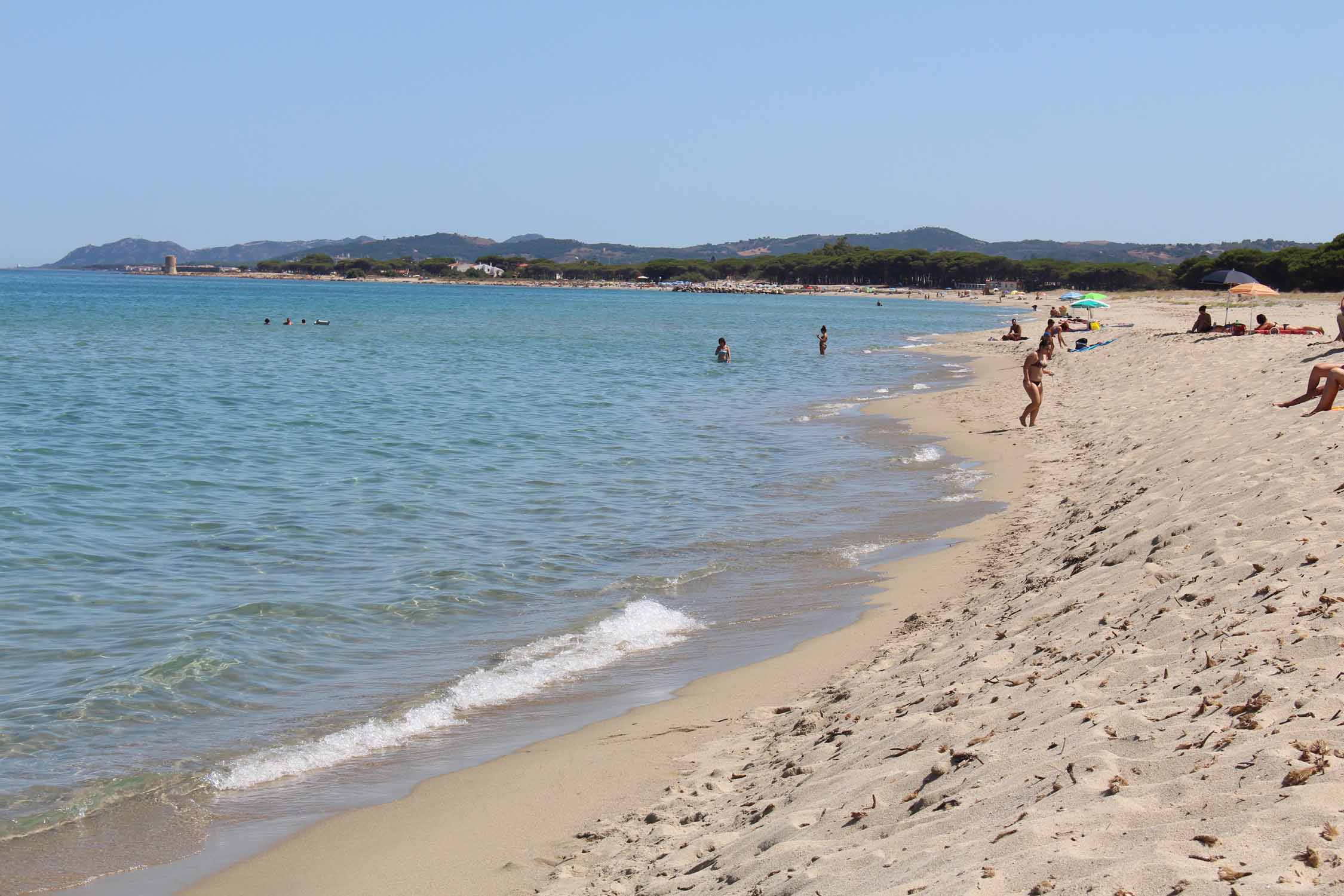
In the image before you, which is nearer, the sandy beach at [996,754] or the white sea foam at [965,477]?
the sandy beach at [996,754]

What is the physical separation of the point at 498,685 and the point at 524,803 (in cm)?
200

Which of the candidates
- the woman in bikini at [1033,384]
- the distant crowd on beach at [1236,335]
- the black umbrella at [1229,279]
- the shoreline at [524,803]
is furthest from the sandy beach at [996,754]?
the black umbrella at [1229,279]

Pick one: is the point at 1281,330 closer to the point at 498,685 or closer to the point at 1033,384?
the point at 1033,384

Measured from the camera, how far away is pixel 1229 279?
31672mm

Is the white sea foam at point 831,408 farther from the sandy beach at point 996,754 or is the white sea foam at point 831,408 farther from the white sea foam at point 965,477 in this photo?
the sandy beach at point 996,754

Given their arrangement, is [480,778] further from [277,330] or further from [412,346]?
[277,330]

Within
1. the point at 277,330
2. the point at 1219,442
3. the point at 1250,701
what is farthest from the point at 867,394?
the point at 277,330

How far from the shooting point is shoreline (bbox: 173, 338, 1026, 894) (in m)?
5.16

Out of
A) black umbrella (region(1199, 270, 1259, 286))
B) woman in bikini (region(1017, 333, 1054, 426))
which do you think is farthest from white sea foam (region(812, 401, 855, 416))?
black umbrella (region(1199, 270, 1259, 286))

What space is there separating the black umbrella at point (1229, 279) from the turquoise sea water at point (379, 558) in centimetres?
1122

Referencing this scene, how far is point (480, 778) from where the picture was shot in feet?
20.6

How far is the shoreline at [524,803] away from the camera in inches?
203

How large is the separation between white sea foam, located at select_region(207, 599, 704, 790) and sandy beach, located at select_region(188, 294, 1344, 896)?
2.68 feet

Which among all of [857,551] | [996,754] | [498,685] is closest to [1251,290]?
[857,551]
